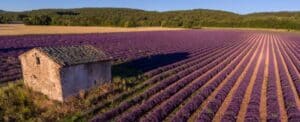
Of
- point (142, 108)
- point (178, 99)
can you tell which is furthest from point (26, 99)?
point (178, 99)

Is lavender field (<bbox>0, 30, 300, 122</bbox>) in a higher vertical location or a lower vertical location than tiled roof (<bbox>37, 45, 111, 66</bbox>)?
lower

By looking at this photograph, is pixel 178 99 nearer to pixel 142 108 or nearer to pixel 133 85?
pixel 142 108

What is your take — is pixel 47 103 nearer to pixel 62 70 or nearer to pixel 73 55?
pixel 62 70

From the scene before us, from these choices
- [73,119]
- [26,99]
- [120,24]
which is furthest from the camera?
[120,24]

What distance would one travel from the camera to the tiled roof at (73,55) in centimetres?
1360

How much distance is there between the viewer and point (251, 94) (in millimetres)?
14719

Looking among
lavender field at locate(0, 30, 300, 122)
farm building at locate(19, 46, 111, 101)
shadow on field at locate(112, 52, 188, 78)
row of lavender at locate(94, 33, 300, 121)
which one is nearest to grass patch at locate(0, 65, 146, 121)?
farm building at locate(19, 46, 111, 101)

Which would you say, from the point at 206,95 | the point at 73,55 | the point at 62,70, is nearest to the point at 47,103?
the point at 62,70

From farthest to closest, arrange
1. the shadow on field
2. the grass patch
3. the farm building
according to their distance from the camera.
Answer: the shadow on field
the farm building
the grass patch

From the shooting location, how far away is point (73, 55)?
14.5 m

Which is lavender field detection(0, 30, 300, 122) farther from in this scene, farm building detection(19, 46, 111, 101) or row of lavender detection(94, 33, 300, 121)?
farm building detection(19, 46, 111, 101)

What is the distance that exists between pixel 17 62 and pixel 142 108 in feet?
43.2

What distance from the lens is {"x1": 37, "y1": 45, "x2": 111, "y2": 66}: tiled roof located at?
13595 mm

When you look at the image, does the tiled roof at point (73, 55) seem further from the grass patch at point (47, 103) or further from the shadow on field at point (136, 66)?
the shadow on field at point (136, 66)
